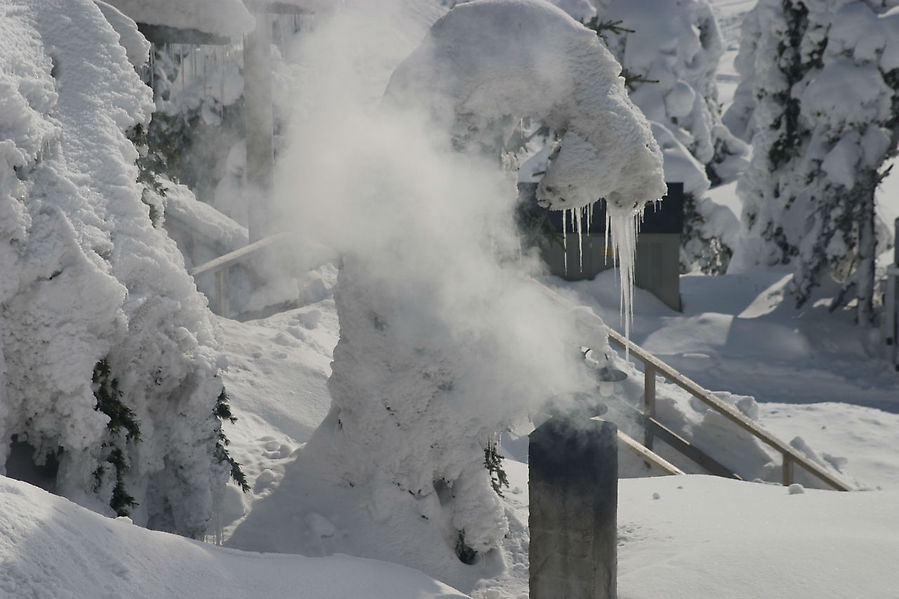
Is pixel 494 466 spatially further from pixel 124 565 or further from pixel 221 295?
pixel 221 295

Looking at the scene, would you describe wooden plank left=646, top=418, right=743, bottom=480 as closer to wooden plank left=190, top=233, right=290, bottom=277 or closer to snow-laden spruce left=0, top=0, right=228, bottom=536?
wooden plank left=190, top=233, right=290, bottom=277

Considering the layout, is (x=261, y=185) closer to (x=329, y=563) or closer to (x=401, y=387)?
(x=401, y=387)

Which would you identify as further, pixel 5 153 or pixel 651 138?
pixel 651 138

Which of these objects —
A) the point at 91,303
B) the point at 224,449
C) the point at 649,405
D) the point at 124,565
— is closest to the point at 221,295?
the point at 224,449

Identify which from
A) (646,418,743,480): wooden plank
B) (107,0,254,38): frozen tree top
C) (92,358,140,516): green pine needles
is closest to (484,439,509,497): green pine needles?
(92,358,140,516): green pine needles

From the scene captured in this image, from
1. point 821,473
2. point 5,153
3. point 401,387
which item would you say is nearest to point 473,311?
point 401,387

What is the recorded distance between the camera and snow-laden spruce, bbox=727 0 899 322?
1692 centimetres

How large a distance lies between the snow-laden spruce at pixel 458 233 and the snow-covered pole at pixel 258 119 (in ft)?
16.1

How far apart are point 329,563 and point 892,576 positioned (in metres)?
2.70

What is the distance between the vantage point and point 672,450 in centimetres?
1023

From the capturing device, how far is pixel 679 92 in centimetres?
2531

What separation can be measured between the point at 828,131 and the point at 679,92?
8081 mm

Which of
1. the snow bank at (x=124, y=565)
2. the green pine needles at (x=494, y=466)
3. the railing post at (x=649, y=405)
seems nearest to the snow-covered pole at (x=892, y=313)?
the railing post at (x=649, y=405)

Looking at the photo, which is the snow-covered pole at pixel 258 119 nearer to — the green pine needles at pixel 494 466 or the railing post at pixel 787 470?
the green pine needles at pixel 494 466
